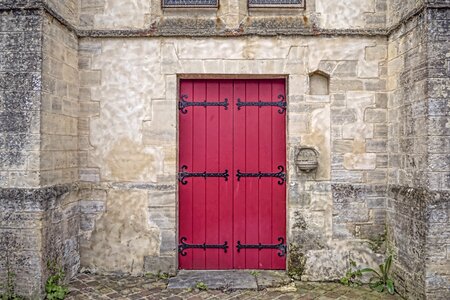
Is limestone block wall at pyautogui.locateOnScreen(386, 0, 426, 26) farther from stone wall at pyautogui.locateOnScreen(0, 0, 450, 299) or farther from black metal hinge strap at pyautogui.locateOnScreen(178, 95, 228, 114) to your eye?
black metal hinge strap at pyautogui.locateOnScreen(178, 95, 228, 114)

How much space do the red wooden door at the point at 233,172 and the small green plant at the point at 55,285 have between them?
1.28 metres

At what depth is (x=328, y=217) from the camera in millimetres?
4562

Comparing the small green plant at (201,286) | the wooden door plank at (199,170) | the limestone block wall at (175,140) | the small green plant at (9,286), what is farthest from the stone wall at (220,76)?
the small green plant at (9,286)

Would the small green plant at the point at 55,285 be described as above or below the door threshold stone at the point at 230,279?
above

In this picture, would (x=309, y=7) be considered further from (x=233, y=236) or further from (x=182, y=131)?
(x=233, y=236)

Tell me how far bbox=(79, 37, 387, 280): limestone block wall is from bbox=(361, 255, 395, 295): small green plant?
130mm

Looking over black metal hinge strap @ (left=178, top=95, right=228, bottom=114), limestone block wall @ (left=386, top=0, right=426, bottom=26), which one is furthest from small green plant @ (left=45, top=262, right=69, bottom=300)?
limestone block wall @ (left=386, top=0, right=426, bottom=26)

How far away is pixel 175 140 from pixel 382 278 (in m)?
2.68

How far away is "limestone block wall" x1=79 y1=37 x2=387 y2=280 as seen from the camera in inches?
179

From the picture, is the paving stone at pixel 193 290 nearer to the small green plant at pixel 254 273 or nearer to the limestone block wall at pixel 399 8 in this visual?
the small green plant at pixel 254 273

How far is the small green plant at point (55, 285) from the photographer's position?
12.9ft

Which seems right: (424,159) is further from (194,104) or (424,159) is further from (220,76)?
(194,104)

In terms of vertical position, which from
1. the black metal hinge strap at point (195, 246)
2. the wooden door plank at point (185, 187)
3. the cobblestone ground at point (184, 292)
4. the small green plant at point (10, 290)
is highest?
the wooden door plank at point (185, 187)

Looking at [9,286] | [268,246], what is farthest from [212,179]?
[9,286]
